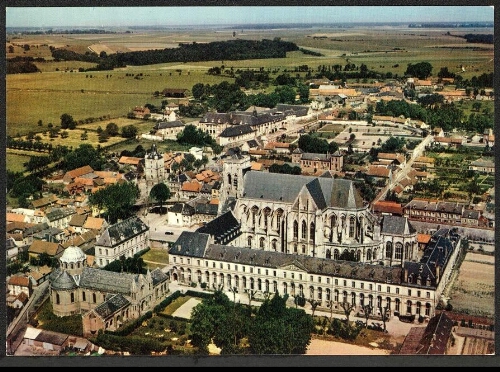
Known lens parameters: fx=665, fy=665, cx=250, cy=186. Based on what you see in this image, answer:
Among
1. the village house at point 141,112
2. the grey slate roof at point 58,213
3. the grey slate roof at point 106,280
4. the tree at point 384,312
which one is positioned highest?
the village house at point 141,112

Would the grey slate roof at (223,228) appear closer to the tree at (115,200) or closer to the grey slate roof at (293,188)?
the grey slate roof at (293,188)

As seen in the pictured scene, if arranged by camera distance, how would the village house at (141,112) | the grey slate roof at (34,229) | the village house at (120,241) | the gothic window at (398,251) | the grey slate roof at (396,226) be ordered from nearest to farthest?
1. the grey slate roof at (396,226)
2. the gothic window at (398,251)
3. the grey slate roof at (34,229)
4. the village house at (120,241)
5. the village house at (141,112)

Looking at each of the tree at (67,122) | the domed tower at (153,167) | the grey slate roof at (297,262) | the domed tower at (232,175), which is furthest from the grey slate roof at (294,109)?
the grey slate roof at (297,262)

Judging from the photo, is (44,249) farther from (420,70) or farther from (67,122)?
(420,70)

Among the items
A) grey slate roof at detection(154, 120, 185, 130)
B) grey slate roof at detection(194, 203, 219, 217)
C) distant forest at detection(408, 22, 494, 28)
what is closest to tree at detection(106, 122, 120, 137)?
grey slate roof at detection(154, 120, 185, 130)

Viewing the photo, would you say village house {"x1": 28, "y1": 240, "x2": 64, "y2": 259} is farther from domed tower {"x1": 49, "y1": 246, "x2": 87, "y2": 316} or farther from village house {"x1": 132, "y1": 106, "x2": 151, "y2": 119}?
village house {"x1": 132, "y1": 106, "x2": 151, "y2": 119}

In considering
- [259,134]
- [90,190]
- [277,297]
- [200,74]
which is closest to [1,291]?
[277,297]

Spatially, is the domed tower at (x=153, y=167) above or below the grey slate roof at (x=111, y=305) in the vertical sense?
above
